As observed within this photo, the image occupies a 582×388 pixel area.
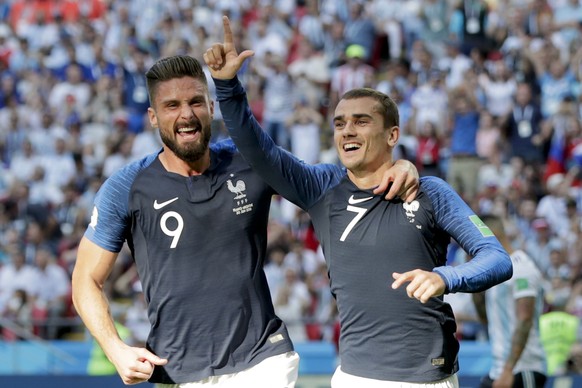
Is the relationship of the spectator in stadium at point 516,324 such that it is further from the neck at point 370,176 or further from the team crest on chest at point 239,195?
the team crest on chest at point 239,195

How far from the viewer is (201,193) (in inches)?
219

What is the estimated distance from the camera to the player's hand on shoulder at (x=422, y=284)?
471 cm

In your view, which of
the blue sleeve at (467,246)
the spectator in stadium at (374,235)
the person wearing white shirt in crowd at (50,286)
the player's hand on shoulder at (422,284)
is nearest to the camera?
the player's hand on shoulder at (422,284)

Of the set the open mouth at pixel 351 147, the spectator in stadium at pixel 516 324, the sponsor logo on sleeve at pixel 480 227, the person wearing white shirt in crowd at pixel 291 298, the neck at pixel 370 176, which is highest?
the open mouth at pixel 351 147

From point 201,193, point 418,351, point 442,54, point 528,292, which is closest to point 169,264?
point 201,193

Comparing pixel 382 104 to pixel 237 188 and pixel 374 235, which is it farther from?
pixel 237 188

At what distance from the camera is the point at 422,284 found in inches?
186

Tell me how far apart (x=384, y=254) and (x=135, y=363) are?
124 cm

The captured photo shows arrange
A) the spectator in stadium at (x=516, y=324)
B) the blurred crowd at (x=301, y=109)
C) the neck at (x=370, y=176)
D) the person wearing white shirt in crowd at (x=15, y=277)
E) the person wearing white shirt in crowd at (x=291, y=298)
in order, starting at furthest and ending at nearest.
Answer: the person wearing white shirt in crowd at (x=15, y=277) < the blurred crowd at (x=301, y=109) < the person wearing white shirt in crowd at (x=291, y=298) < the spectator in stadium at (x=516, y=324) < the neck at (x=370, y=176)

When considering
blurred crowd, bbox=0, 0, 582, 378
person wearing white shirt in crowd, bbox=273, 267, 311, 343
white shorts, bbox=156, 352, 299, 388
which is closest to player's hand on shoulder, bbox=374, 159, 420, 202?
white shorts, bbox=156, 352, 299, 388

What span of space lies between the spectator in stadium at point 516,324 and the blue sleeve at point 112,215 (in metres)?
3.06

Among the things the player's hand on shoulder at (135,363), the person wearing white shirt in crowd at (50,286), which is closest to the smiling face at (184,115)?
the player's hand on shoulder at (135,363)

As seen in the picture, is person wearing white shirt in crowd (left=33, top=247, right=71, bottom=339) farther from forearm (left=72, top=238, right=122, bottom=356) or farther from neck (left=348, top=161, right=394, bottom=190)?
neck (left=348, top=161, right=394, bottom=190)

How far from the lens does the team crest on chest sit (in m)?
5.56
